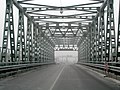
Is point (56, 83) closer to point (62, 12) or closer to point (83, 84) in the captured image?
point (83, 84)

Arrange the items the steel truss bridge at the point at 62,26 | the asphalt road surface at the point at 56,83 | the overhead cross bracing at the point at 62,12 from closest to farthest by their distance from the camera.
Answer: the asphalt road surface at the point at 56,83 < the steel truss bridge at the point at 62,26 < the overhead cross bracing at the point at 62,12

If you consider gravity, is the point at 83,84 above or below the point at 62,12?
below

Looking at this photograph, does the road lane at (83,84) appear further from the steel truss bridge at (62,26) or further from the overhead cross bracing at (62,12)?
the overhead cross bracing at (62,12)

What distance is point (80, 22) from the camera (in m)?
49.8

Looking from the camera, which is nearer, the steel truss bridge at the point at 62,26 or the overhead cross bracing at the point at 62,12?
the steel truss bridge at the point at 62,26

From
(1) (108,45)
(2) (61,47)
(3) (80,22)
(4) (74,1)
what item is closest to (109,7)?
(1) (108,45)

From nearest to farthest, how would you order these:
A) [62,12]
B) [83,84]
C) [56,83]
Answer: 1. [83,84]
2. [56,83]
3. [62,12]

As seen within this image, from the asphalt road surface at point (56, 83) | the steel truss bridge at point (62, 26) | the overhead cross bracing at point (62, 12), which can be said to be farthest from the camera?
the overhead cross bracing at point (62, 12)

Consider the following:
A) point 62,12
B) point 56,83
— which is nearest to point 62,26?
point 62,12

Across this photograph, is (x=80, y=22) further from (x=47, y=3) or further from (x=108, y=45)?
(x=108, y=45)

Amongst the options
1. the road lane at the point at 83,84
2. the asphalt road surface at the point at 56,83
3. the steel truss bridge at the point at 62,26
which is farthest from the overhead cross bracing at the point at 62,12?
the road lane at the point at 83,84

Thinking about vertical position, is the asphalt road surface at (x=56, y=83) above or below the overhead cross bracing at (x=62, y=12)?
below

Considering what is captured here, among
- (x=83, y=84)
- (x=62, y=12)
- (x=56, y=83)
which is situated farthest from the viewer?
(x=62, y=12)

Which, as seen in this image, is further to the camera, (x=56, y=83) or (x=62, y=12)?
(x=62, y=12)
